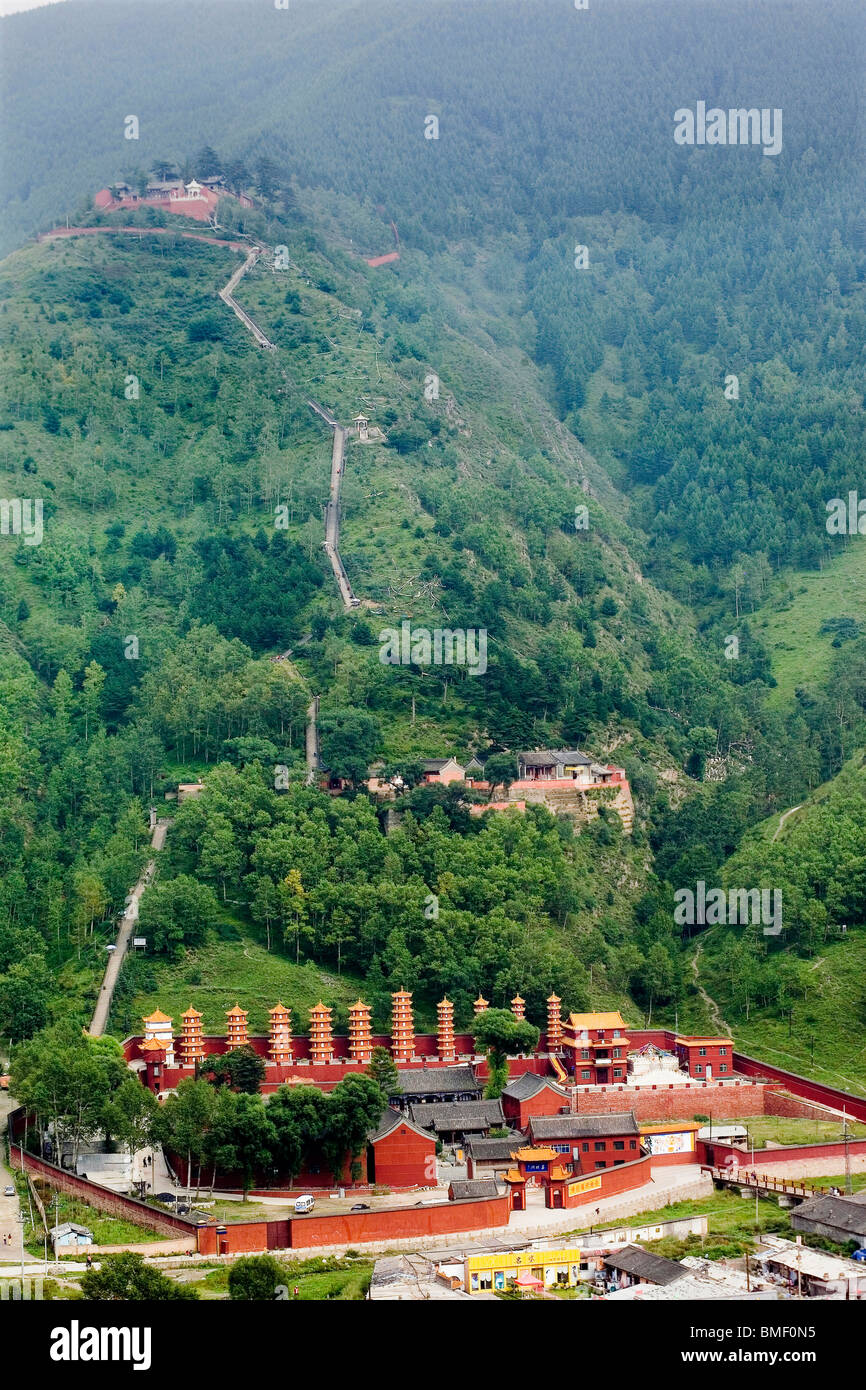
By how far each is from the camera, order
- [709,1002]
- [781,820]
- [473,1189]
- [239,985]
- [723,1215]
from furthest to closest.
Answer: [781,820] → [709,1002] → [239,985] → [723,1215] → [473,1189]

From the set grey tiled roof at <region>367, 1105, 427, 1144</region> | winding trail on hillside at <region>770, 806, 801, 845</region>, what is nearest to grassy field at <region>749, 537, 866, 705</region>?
winding trail on hillside at <region>770, 806, 801, 845</region>

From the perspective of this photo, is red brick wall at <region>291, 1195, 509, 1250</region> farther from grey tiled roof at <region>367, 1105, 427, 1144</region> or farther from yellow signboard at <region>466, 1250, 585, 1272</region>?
grey tiled roof at <region>367, 1105, 427, 1144</region>

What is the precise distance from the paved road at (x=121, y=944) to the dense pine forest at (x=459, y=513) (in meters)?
0.55

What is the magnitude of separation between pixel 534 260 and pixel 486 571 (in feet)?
218

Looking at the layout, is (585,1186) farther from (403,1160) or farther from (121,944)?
(121,944)

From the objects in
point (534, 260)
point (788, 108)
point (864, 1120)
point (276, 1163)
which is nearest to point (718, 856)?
point (864, 1120)

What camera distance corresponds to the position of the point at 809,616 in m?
97.8

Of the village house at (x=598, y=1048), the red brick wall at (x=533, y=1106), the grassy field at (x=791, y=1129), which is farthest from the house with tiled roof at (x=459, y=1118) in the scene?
the grassy field at (x=791, y=1129)

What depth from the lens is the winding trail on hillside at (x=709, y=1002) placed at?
6738cm

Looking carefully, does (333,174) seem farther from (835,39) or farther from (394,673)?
(394,673)

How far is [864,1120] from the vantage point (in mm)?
58594

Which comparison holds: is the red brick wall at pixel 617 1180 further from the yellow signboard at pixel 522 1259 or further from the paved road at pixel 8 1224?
the paved road at pixel 8 1224

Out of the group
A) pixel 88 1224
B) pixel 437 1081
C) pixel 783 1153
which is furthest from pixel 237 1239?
pixel 783 1153

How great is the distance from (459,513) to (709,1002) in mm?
28638
